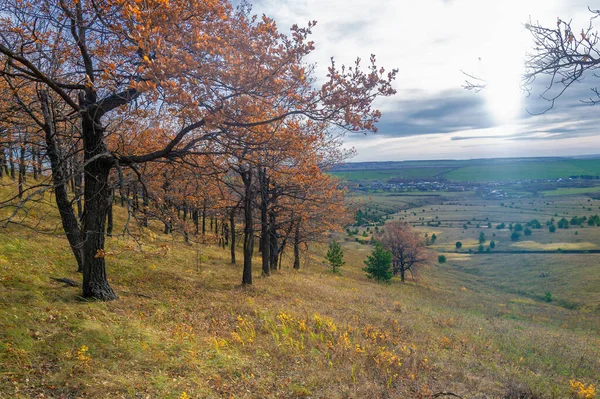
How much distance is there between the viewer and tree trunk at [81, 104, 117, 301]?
8.48 m

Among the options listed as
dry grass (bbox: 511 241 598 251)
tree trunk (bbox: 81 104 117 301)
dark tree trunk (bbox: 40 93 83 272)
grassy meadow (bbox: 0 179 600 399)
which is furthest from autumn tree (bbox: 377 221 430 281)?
dry grass (bbox: 511 241 598 251)

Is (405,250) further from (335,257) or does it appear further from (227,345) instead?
(227,345)

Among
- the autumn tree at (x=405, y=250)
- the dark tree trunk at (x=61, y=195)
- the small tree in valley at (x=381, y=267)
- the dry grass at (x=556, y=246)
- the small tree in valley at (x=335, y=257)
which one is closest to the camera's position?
the dark tree trunk at (x=61, y=195)

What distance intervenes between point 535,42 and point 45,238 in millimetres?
18215

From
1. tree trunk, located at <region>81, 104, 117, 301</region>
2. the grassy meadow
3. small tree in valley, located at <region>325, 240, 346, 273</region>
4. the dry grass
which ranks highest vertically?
tree trunk, located at <region>81, 104, 117, 301</region>

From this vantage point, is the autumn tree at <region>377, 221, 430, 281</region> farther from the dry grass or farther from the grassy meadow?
the dry grass

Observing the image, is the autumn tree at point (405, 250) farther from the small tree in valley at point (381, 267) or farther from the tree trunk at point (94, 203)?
the tree trunk at point (94, 203)

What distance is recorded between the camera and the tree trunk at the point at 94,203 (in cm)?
848

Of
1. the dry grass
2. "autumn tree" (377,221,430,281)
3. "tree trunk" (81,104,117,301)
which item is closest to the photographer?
"tree trunk" (81,104,117,301)

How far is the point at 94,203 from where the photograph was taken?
863 centimetres

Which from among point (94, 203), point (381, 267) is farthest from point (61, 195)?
point (381, 267)

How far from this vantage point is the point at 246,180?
1566 centimetres

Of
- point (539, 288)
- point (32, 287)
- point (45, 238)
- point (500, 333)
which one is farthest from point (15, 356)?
point (539, 288)

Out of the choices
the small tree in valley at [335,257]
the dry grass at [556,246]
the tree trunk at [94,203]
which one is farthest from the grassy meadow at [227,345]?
the dry grass at [556,246]
